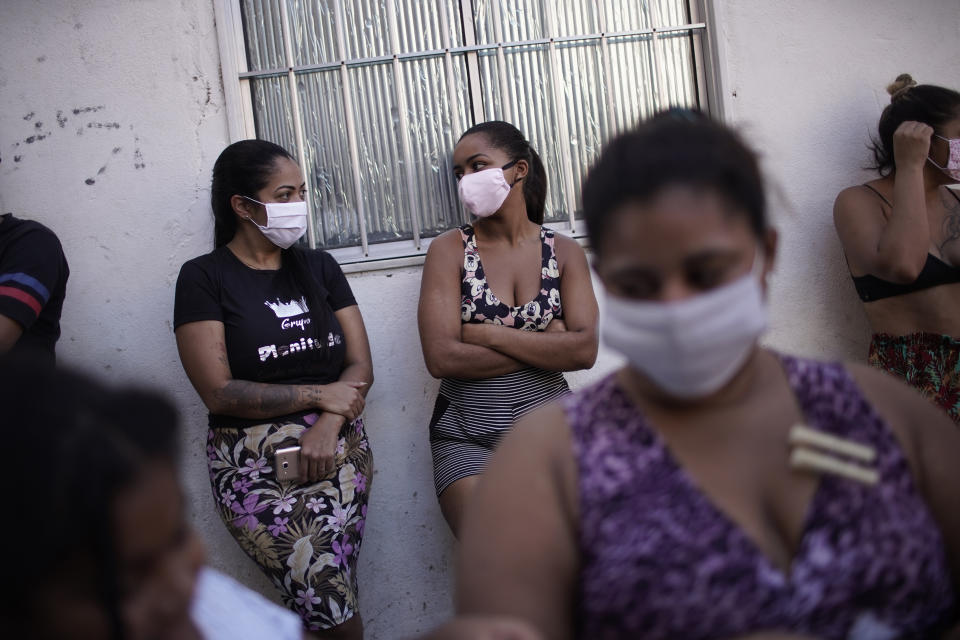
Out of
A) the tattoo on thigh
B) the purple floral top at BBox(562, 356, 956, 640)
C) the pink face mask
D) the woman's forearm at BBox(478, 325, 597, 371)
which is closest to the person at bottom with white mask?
the purple floral top at BBox(562, 356, 956, 640)

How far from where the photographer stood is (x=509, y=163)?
3473mm

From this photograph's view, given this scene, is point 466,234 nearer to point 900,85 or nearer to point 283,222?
point 283,222

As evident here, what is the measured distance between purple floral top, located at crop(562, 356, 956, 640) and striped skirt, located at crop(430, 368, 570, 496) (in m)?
1.73

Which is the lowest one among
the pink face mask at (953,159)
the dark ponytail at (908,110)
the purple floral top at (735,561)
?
the purple floral top at (735,561)

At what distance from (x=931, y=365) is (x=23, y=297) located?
3414 millimetres

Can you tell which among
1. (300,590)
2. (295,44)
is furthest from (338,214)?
(300,590)

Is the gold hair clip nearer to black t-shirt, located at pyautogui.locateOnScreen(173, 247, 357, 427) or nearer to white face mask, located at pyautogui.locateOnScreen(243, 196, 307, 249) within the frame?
black t-shirt, located at pyautogui.locateOnScreen(173, 247, 357, 427)

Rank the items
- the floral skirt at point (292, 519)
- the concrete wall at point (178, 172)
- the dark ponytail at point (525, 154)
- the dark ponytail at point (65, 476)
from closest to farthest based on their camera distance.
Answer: the dark ponytail at point (65, 476)
the floral skirt at point (292, 519)
the dark ponytail at point (525, 154)
the concrete wall at point (178, 172)

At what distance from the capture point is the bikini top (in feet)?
10.7

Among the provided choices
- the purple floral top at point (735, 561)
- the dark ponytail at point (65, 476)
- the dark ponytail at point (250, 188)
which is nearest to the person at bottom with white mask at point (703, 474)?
the purple floral top at point (735, 561)

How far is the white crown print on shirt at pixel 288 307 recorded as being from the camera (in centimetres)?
321

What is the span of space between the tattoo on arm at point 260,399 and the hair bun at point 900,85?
281 cm

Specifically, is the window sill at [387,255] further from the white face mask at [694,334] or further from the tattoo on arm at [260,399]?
the white face mask at [694,334]

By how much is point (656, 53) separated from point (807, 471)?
9.43 ft
